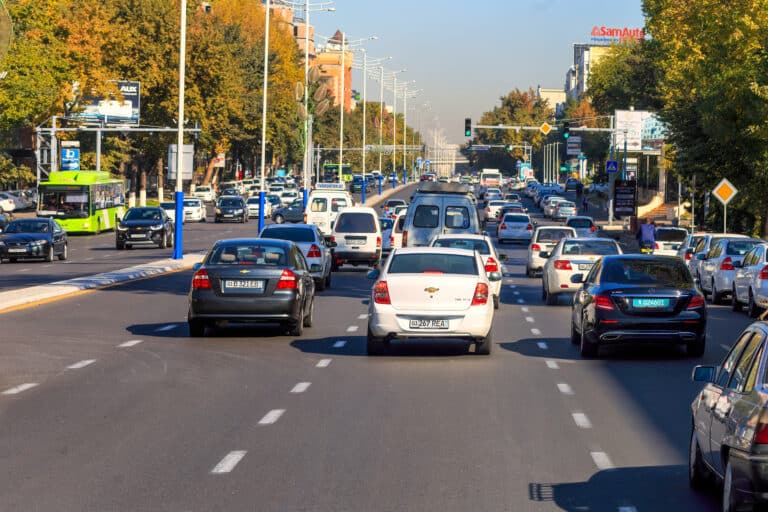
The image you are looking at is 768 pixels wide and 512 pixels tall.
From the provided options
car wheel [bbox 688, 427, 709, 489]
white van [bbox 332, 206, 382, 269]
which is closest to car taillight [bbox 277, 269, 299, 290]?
car wheel [bbox 688, 427, 709, 489]

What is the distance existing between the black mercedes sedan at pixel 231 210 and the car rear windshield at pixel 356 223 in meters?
46.6

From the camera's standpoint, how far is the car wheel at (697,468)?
9703 millimetres

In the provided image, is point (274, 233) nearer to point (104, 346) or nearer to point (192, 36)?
point (104, 346)

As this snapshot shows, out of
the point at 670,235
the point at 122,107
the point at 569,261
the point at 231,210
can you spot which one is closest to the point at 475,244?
the point at 569,261

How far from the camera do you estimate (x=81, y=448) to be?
11891 millimetres

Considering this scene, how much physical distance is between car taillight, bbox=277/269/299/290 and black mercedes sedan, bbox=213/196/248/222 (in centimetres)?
6933

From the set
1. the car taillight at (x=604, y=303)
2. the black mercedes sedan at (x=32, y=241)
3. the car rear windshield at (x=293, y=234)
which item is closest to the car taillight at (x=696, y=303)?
the car taillight at (x=604, y=303)

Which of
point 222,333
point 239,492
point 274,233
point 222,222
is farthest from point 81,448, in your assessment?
point 222,222

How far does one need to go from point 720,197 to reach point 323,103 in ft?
125

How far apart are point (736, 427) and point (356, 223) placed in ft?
122

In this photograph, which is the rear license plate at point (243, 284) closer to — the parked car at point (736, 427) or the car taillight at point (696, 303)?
the car taillight at point (696, 303)

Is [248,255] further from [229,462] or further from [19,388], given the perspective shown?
[229,462]

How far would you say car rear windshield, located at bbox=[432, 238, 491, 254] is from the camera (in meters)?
31.5

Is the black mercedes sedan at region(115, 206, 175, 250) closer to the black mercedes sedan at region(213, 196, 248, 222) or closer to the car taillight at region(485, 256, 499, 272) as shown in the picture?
the black mercedes sedan at region(213, 196, 248, 222)
